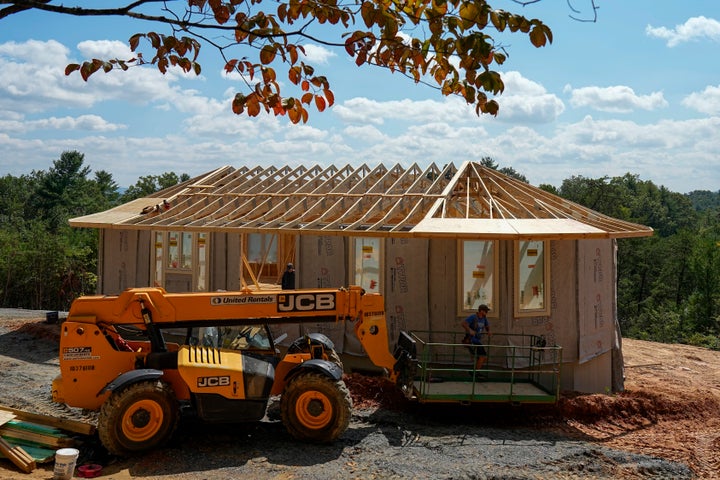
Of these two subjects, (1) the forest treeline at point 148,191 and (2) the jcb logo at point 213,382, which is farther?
(1) the forest treeline at point 148,191

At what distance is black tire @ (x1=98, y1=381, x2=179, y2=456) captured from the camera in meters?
7.71

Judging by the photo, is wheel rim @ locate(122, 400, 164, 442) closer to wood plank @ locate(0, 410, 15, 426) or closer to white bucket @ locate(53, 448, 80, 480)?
white bucket @ locate(53, 448, 80, 480)

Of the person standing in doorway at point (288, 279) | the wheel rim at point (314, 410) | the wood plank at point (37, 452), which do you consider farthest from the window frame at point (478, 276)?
the wood plank at point (37, 452)

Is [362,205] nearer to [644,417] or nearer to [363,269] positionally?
[363,269]

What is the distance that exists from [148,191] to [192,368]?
175ft

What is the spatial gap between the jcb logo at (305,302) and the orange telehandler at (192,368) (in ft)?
0.05

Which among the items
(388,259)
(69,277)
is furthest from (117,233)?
(69,277)

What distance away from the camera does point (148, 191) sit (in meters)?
58.2

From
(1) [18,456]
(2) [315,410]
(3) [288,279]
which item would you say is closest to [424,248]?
(3) [288,279]

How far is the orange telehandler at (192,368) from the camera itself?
26.0ft

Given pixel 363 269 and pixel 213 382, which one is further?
pixel 363 269

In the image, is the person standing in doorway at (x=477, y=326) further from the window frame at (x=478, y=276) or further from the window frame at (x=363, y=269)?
the window frame at (x=363, y=269)

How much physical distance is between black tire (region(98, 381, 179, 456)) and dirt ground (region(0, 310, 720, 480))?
0.66ft

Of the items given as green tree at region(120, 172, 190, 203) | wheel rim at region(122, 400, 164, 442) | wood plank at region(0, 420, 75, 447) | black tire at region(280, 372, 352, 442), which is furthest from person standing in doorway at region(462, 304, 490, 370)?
green tree at region(120, 172, 190, 203)
